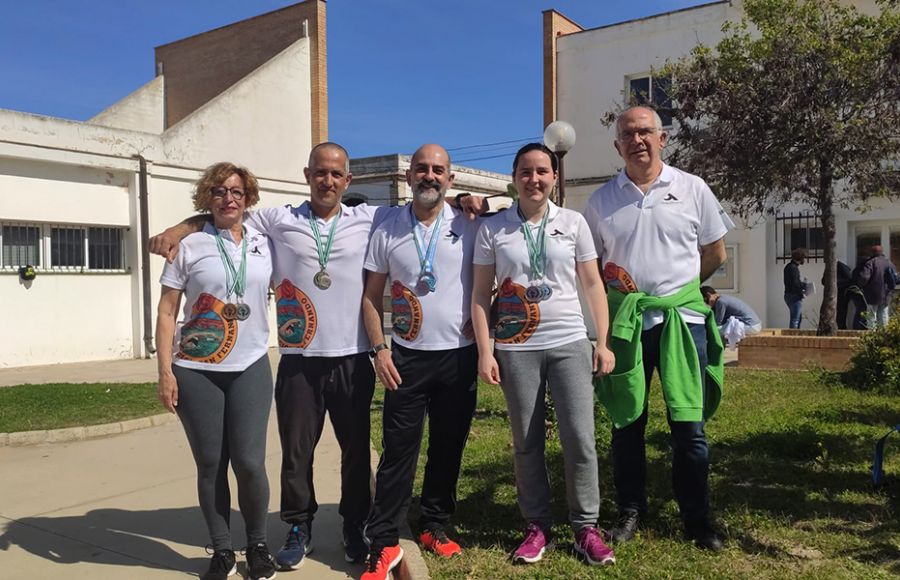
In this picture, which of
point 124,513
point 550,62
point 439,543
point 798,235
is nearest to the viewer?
point 439,543

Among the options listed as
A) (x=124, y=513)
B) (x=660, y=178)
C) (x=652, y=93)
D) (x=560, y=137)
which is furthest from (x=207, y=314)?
(x=652, y=93)

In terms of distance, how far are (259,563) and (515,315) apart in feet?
5.56

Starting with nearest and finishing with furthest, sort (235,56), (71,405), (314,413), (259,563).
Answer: (259,563)
(314,413)
(71,405)
(235,56)

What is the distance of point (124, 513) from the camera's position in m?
4.91

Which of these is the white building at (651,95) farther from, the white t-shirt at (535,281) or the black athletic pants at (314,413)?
the black athletic pants at (314,413)

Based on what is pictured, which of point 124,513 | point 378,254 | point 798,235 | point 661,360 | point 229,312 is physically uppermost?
point 798,235

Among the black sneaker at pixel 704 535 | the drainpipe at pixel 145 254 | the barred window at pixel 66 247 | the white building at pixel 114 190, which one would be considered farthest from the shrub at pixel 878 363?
the barred window at pixel 66 247

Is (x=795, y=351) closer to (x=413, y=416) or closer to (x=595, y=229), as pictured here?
(x=595, y=229)

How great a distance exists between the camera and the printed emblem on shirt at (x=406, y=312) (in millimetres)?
3699

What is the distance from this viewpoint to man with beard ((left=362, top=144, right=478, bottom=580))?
12.1 ft

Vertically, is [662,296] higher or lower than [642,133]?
lower

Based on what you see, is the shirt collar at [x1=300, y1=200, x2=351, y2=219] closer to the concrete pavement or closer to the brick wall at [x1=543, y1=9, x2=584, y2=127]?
the concrete pavement

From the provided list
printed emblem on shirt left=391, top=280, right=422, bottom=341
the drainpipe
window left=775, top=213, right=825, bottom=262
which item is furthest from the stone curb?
window left=775, top=213, right=825, bottom=262

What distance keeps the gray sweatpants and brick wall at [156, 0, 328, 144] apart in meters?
15.1
